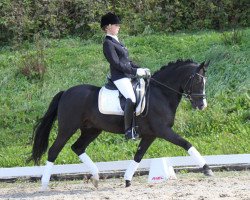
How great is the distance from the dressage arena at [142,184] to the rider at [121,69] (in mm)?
884

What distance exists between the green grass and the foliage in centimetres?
52

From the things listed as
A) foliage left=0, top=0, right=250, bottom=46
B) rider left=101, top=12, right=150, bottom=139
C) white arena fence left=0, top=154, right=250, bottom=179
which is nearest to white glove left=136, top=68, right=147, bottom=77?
rider left=101, top=12, right=150, bottom=139

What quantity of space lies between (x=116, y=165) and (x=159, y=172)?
1.56 m

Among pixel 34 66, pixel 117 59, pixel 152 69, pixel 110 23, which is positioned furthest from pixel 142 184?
pixel 34 66

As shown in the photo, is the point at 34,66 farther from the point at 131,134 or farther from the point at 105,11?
the point at 131,134

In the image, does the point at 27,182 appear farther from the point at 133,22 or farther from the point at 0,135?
the point at 133,22

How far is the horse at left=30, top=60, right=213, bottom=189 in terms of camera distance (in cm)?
851

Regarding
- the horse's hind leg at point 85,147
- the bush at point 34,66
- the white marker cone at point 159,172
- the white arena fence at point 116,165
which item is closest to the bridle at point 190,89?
the white marker cone at point 159,172

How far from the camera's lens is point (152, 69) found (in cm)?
1416

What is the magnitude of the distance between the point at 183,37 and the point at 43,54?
10.8ft

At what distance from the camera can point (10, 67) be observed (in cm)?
1516

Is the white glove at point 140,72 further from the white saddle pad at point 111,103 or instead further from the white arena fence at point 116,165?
the white arena fence at point 116,165

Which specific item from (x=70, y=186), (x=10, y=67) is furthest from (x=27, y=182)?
(x=10, y=67)

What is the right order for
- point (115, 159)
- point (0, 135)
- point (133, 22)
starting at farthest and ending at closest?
point (133, 22) → point (0, 135) → point (115, 159)
